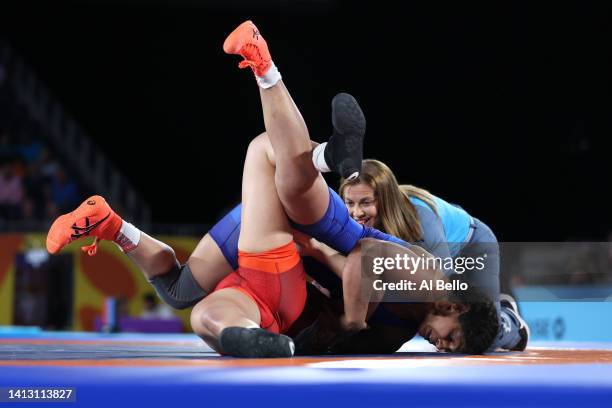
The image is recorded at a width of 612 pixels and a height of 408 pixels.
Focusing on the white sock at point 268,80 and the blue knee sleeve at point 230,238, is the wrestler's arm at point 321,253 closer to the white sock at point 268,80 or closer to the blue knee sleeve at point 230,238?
the blue knee sleeve at point 230,238

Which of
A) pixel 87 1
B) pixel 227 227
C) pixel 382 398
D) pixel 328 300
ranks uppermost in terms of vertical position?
pixel 87 1

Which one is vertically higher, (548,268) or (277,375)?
(548,268)

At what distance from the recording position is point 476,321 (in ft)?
6.14

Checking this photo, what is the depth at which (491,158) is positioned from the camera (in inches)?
294

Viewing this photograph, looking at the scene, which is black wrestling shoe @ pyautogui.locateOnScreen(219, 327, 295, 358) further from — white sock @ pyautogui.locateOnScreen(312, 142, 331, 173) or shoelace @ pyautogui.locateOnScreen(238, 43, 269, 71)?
shoelace @ pyautogui.locateOnScreen(238, 43, 269, 71)

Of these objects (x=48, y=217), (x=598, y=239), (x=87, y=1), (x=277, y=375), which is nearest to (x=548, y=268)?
(x=598, y=239)

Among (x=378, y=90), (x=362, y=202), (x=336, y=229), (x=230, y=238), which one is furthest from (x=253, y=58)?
(x=378, y=90)

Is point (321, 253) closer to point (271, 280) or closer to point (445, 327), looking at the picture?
point (271, 280)

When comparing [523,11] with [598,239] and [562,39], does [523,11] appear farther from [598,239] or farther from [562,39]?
[598,239]

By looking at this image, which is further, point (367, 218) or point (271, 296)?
point (367, 218)

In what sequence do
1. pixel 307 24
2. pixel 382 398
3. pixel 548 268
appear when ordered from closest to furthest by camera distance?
pixel 382 398
pixel 548 268
pixel 307 24

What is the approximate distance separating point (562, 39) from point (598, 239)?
84.0 inches

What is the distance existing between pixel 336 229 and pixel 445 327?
35 centimetres

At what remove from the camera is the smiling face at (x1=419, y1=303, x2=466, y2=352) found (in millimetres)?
1854
